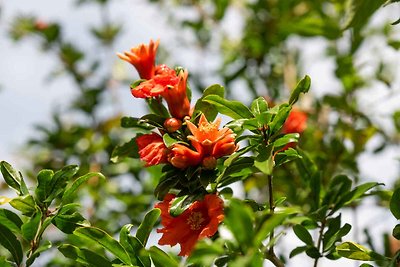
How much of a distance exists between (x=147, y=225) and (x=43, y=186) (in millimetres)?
290

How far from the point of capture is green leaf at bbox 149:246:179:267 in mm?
1203

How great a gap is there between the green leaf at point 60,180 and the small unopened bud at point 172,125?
0.26 m

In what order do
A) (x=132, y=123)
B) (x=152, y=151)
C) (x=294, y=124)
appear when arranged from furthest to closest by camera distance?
(x=294, y=124) < (x=132, y=123) < (x=152, y=151)

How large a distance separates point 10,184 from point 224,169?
55 cm

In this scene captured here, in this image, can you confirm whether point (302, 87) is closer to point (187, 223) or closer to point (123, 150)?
point (187, 223)

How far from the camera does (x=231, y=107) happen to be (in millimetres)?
1405

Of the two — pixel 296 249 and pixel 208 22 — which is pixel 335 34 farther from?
pixel 208 22

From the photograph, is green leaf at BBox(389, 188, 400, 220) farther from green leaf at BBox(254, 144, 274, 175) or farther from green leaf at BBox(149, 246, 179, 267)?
green leaf at BBox(149, 246, 179, 267)

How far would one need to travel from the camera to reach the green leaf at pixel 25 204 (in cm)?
136

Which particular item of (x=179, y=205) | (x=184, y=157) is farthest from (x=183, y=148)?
(x=179, y=205)

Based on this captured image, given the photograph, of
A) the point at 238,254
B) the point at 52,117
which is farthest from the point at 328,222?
the point at 52,117

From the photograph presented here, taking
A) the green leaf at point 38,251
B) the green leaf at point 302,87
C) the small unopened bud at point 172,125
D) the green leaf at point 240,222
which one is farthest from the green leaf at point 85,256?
the green leaf at point 302,87

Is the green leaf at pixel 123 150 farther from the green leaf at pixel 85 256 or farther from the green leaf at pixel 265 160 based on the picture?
the green leaf at pixel 265 160

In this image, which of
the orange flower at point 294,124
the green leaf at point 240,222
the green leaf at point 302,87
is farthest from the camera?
the orange flower at point 294,124
